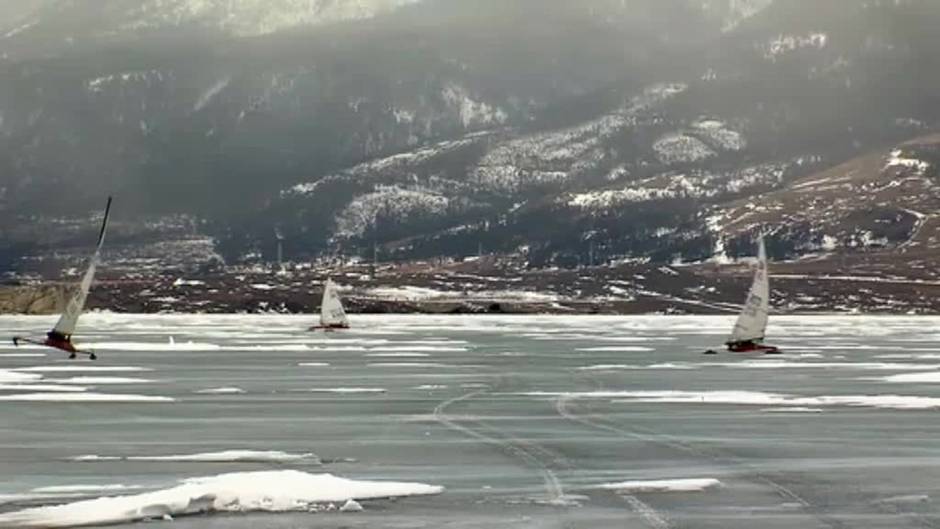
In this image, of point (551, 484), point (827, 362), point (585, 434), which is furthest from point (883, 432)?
point (827, 362)

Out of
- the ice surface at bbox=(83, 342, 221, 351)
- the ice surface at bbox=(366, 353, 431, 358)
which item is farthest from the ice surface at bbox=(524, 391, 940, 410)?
the ice surface at bbox=(83, 342, 221, 351)

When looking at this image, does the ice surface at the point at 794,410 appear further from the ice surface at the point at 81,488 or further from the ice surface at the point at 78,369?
the ice surface at the point at 78,369

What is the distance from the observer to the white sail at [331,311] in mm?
143500

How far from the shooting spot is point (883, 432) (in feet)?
132

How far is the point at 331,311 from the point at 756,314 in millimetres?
54057

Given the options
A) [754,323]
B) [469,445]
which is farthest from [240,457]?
[754,323]

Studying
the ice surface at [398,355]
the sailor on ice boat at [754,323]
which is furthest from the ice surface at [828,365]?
the ice surface at [398,355]

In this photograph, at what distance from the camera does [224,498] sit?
27.0m

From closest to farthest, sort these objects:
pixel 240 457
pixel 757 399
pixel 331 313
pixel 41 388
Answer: pixel 240 457, pixel 757 399, pixel 41 388, pixel 331 313

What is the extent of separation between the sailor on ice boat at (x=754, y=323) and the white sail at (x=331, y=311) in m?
51.9

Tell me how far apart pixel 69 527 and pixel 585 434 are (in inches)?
679

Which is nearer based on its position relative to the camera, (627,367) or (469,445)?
(469,445)

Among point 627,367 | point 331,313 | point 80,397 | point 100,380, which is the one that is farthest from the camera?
point 331,313

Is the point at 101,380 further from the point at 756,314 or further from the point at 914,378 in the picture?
the point at 756,314
